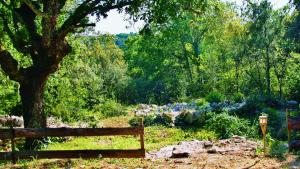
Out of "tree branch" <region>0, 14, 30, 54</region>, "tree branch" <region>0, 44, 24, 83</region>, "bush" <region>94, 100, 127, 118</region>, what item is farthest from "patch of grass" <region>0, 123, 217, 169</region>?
"bush" <region>94, 100, 127, 118</region>

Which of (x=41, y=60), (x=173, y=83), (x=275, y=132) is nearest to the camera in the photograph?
(x=41, y=60)

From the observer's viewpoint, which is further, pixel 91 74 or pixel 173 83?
pixel 173 83

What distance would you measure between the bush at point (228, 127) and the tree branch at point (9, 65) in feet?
28.1

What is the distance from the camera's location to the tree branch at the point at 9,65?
13.6 m

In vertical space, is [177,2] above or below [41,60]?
above

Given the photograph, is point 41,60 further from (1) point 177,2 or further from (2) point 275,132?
(2) point 275,132

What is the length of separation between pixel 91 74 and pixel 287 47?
15108mm

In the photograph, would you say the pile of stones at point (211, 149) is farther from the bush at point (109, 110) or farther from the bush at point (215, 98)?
the bush at point (109, 110)

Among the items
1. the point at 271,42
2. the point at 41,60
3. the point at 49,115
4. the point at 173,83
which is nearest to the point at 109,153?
the point at 41,60

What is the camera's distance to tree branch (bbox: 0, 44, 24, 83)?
44.7ft

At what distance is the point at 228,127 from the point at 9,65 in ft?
30.9

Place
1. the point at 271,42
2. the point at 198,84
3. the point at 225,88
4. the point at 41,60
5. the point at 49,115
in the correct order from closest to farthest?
the point at 41,60 < the point at 49,115 < the point at 271,42 < the point at 225,88 < the point at 198,84

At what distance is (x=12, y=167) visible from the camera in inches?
419

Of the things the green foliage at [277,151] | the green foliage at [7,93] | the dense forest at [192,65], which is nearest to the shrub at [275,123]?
Result: the dense forest at [192,65]
